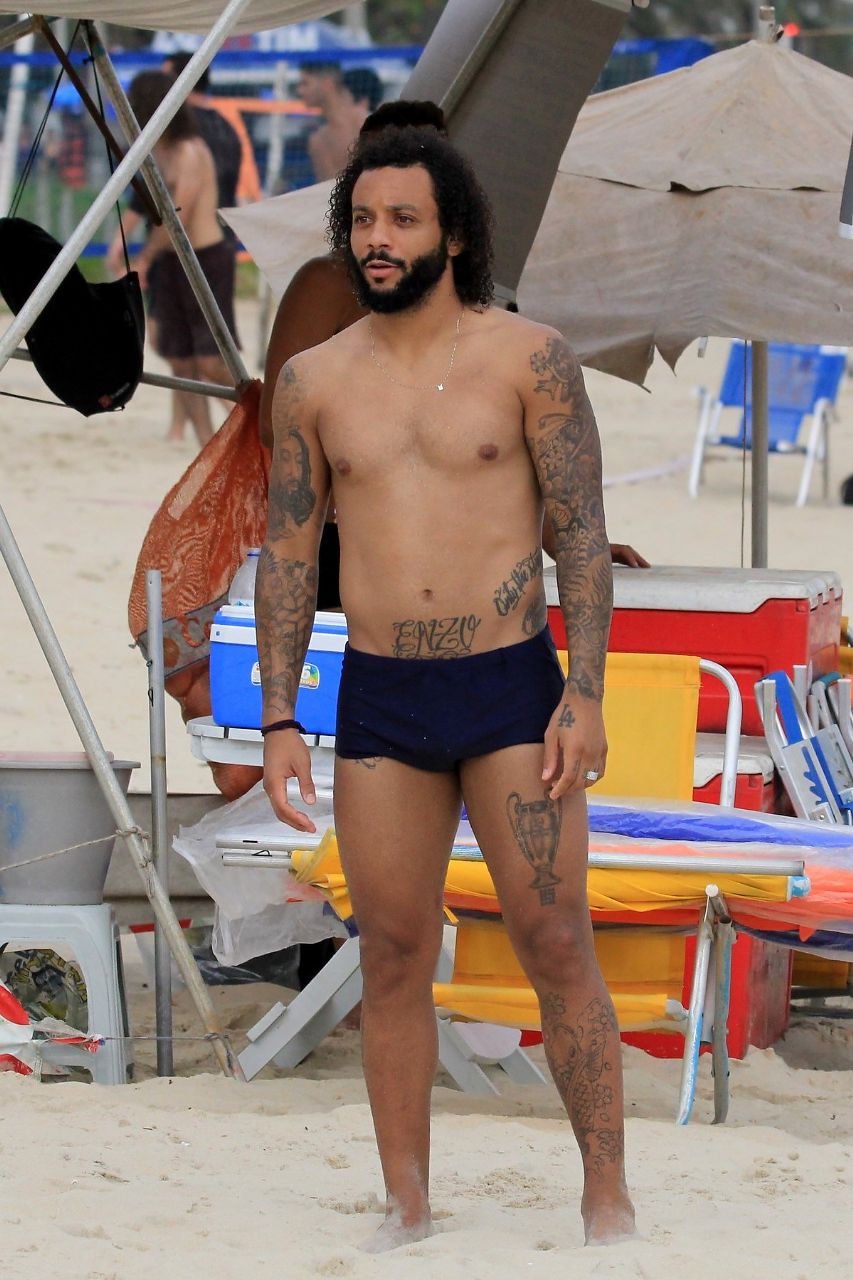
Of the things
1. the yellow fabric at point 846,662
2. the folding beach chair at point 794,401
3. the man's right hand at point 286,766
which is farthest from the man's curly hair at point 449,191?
the folding beach chair at point 794,401

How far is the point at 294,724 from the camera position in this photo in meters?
3.06

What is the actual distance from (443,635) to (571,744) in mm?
265

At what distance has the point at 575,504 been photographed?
2.94 meters

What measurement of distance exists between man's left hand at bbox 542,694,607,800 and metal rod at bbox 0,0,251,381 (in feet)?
5.18

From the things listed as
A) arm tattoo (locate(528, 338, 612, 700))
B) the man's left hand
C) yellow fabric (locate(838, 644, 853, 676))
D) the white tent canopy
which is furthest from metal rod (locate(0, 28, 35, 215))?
the man's left hand

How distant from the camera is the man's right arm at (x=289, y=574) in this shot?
9.99 ft

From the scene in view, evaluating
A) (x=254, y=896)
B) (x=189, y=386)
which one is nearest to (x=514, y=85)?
(x=189, y=386)

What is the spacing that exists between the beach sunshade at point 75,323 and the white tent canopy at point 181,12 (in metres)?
0.72

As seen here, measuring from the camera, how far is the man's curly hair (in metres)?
2.95

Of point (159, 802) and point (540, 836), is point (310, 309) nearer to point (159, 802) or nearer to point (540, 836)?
point (159, 802)

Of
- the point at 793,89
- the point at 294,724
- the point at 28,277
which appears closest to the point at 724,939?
the point at 294,724

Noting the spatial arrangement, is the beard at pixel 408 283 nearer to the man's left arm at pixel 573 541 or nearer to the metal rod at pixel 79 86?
the man's left arm at pixel 573 541

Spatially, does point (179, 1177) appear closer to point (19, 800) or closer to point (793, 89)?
point (19, 800)

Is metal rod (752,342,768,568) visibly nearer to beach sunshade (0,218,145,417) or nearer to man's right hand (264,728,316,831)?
beach sunshade (0,218,145,417)
